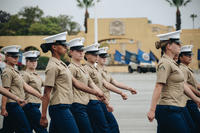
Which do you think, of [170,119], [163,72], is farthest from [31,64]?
[170,119]

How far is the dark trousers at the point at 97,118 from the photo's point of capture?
22.0ft

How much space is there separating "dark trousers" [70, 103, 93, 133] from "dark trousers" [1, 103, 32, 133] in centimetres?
89

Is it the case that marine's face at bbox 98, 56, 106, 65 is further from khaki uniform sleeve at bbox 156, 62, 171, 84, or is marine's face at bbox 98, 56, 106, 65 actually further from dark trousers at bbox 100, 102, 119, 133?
khaki uniform sleeve at bbox 156, 62, 171, 84

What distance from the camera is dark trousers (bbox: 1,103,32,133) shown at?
642 centimetres

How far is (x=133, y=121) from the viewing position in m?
10.3

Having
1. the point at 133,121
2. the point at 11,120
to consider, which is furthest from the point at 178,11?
the point at 11,120

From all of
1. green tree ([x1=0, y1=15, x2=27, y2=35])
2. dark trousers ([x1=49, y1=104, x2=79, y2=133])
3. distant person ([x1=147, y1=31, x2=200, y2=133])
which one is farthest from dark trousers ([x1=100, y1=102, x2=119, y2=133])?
green tree ([x1=0, y1=15, x2=27, y2=35])

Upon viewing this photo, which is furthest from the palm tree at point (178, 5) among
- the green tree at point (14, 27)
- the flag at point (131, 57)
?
the green tree at point (14, 27)

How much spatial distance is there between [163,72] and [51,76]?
56.6 inches

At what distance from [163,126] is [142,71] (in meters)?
42.5

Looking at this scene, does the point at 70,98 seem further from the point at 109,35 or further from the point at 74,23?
the point at 74,23

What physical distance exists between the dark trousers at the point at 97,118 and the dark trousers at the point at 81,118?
0.52 m

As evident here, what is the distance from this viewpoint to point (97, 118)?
6.74 meters

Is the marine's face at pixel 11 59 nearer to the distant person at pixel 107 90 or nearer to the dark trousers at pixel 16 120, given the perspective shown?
the dark trousers at pixel 16 120
